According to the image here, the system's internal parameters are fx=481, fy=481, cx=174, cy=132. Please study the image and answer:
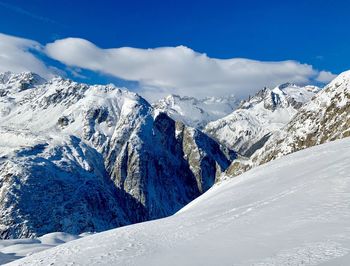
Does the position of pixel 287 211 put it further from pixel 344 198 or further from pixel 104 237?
pixel 104 237

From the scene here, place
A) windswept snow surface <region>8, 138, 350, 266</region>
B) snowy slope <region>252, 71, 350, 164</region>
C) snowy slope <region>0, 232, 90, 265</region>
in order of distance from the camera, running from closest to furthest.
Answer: windswept snow surface <region>8, 138, 350, 266</region>, snowy slope <region>252, 71, 350, 164</region>, snowy slope <region>0, 232, 90, 265</region>

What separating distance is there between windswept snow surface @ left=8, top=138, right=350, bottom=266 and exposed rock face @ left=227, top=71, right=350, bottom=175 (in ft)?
192

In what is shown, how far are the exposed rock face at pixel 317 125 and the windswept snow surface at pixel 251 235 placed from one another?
58453mm

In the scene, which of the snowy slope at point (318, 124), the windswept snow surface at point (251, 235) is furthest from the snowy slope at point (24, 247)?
the windswept snow surface at point (251, 235)

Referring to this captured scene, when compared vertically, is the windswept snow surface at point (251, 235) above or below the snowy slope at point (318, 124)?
below

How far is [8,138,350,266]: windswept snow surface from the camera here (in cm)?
2234

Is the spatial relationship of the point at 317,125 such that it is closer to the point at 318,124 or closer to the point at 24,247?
the point at 318,124

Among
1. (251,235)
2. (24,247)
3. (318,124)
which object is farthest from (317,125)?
(24,247)

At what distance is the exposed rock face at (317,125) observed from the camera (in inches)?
3809

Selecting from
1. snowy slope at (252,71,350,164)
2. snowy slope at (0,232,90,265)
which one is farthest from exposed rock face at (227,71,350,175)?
snowy slope at (0,232,90,265)

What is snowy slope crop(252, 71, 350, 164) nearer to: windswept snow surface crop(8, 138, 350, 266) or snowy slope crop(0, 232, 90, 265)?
windswept snow surface crop(8, 138, 350, 266)

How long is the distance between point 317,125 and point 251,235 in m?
81.4

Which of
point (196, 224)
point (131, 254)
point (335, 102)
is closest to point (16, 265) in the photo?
point (131, 254)

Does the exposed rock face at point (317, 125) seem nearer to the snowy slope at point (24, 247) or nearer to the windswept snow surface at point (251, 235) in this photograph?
the windswept snow surface at point (251, 235)
